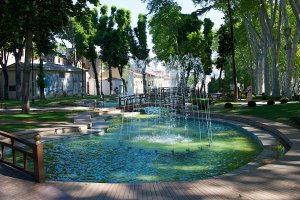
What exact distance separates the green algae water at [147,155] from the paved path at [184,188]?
3.99 feet

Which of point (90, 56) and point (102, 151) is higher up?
point (90, 56)

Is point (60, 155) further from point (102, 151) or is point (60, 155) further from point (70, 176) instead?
point (70, 176)

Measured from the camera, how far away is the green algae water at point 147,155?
8.70m

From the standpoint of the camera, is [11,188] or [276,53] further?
[276,53]

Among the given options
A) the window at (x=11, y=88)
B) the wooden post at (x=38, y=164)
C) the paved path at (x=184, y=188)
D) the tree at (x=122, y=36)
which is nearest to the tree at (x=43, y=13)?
the wooden post at (x=38, y=164)

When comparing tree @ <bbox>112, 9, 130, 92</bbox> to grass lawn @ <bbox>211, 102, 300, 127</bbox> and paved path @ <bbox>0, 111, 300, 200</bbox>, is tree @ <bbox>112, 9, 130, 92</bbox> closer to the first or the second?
grass lawn @ <bbox>211, 102, 300, 127</bbox>

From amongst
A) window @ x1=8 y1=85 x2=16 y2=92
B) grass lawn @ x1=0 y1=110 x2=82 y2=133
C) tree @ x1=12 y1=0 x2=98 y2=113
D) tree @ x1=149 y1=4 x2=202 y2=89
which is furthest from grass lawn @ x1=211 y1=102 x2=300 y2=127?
→ window @ x1=8 y1=85 x2=16 y2=92

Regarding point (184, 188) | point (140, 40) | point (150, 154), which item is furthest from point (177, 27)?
point (184, 188)

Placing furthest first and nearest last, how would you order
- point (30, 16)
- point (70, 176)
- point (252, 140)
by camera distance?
point (30, 16), point (252, 140), point (70, 176)

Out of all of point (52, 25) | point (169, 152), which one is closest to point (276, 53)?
point (52, 25)

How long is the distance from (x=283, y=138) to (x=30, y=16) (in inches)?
641

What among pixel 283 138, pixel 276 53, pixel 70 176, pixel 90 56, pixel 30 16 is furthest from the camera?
pixel 90 56

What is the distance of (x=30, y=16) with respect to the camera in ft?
66.8

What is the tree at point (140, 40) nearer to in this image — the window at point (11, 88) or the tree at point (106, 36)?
the tree at point (106, 36)
